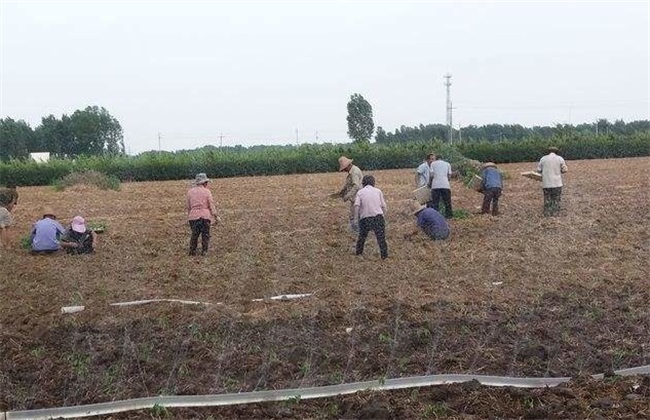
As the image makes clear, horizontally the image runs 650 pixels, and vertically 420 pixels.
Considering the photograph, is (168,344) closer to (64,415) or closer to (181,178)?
(64,415)

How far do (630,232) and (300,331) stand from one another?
803cm

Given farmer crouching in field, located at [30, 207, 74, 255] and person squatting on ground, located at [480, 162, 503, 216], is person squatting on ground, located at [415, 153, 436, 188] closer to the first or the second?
person squatting on ground, located at [480, 162, 503, 216]

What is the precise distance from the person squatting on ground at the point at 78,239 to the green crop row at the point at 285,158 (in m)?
25.6

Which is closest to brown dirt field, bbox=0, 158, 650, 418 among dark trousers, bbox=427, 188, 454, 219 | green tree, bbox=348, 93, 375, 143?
dark trousers, bbox=427, 188, 454, 219

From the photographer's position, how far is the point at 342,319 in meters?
7.44

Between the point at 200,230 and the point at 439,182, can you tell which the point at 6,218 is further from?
the point at 439,182

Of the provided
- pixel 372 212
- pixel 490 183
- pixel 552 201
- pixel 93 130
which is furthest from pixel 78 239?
pixel 93 130

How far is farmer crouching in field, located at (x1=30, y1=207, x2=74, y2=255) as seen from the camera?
12.5 meters

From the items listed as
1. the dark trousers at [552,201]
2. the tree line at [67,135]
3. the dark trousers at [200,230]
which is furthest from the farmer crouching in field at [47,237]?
the tree line at [67,135]

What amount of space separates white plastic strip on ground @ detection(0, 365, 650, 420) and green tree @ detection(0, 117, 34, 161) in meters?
53.1

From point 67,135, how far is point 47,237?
48949 millimetres

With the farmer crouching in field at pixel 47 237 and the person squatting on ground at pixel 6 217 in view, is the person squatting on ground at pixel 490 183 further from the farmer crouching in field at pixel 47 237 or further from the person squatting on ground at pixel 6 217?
the person squatting on ground at pixel 6 217

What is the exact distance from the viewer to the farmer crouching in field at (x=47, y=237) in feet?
41.2

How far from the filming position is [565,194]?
20.3 m
